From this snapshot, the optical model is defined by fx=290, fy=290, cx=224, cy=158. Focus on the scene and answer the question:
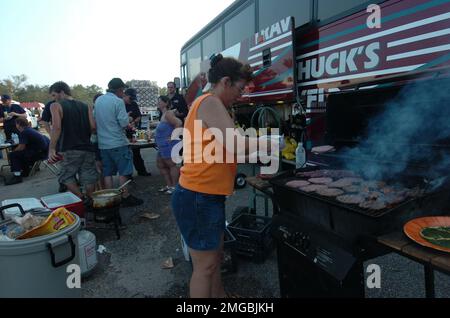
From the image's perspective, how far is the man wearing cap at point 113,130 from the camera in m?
4.34

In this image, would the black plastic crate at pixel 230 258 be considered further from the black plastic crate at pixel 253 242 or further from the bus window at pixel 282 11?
the bus window at pixel 282 11

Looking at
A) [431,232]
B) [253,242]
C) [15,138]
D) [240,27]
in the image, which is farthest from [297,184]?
[15,138]

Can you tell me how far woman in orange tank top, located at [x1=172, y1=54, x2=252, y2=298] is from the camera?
1729 mm

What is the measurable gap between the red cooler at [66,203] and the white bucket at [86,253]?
0.56m

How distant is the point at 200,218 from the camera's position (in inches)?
70.2

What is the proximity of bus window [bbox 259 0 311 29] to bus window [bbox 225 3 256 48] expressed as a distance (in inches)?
13.9

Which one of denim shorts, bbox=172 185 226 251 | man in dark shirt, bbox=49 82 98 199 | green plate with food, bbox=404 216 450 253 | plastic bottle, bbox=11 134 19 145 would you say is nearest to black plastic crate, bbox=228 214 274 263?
denim shorts, bbox=172 185 226 251

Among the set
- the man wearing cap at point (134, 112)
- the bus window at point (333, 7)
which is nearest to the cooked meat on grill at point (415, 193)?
the bus window at point (333, 7)

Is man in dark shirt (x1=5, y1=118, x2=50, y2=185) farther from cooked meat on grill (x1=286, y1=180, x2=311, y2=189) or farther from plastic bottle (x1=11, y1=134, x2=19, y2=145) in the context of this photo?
cooked meat on grill (x1=286, y1=180, x2=311, y2=189)

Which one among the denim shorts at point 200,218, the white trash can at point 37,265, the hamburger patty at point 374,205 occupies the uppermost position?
the hamburger patty at point 374,205

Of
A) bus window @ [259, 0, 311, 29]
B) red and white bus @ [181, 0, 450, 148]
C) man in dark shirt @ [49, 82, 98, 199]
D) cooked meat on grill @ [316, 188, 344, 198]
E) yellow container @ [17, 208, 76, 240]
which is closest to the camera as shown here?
cooked meat on grill @ [316, 188, 344, 198]

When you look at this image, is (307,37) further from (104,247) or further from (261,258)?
(104,247)

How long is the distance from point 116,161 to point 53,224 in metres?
2.39

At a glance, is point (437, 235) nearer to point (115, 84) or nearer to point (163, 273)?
point (163, 273)
